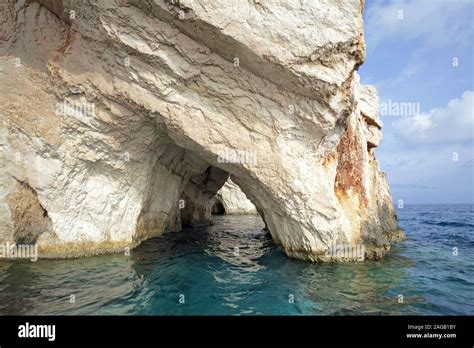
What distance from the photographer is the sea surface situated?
25.0 feet

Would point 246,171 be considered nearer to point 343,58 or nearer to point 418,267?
point 343,58

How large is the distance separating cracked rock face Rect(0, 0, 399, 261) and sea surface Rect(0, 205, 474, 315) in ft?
3.98

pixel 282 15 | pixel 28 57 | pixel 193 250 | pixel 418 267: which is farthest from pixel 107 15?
pixel 418 267

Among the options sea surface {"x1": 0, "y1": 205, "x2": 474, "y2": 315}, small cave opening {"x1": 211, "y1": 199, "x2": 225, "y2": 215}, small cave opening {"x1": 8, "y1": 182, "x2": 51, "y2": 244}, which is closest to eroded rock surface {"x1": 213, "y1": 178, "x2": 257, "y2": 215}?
small cave opening {"x1": 211, "y1": 199, "x2": 225, "y2": 215}

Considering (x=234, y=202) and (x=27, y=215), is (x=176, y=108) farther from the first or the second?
(x=234, y=202)

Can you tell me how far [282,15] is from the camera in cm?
915

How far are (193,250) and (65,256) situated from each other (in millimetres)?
5231

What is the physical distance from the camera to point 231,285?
938 centimetres

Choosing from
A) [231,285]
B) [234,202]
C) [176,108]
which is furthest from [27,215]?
[234,202]

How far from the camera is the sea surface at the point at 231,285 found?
7629 mm

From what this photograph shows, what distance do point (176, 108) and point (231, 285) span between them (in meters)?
6.11

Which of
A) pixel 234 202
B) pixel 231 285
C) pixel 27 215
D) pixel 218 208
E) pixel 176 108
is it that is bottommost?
pixel 231 285

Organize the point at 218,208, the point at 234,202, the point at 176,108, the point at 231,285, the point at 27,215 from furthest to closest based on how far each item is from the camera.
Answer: the point at 218,208 → the point at 234,202 → the point at 27,215 → the point at 176,108 → the point at 231,285

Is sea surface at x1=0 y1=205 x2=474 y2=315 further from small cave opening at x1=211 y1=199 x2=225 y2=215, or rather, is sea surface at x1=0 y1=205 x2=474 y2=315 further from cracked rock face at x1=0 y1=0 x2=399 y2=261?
small cave opening at x1=211 y1=199 x2=225 y2=215
